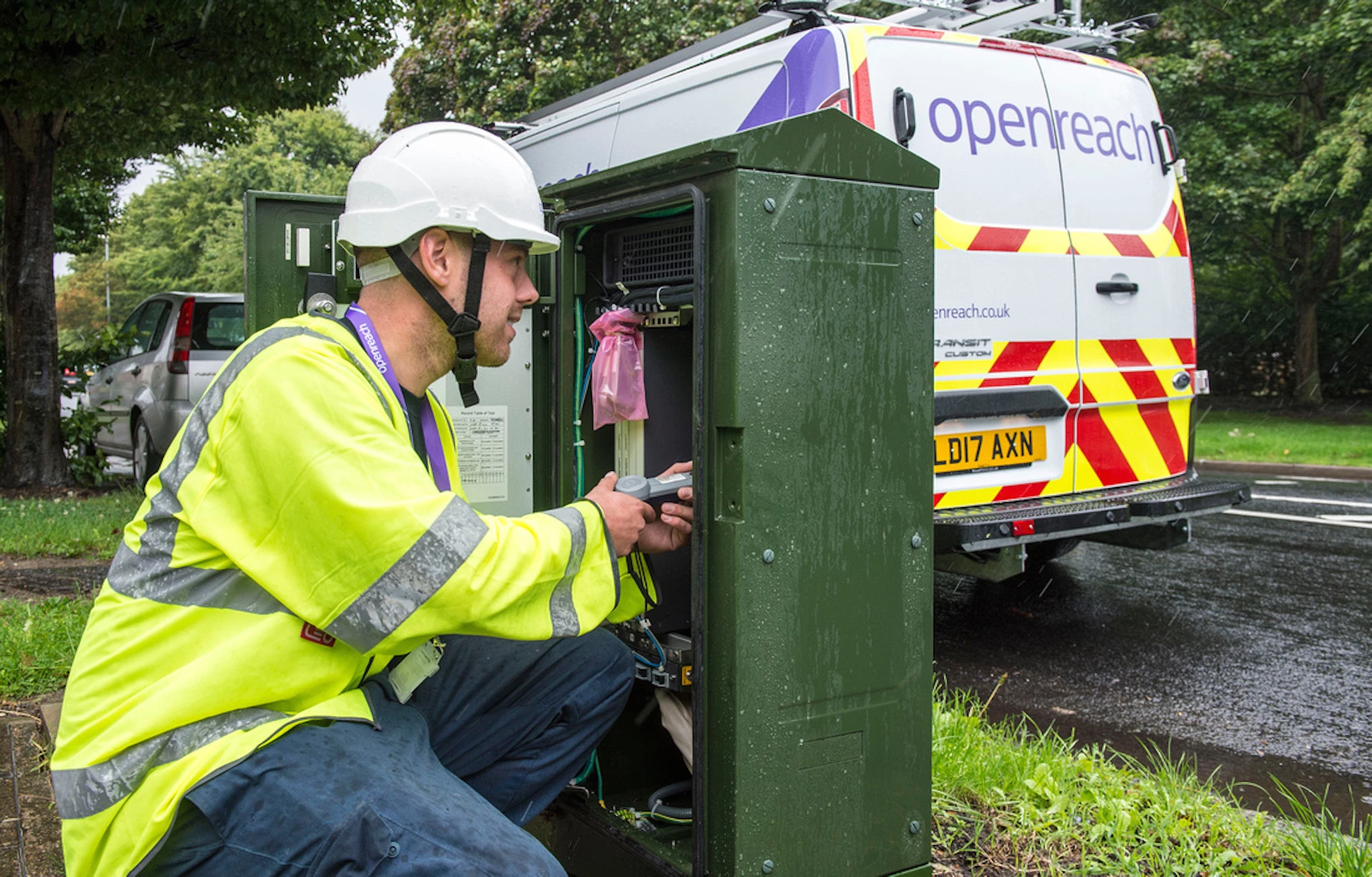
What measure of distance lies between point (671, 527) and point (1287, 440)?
44.6 feet

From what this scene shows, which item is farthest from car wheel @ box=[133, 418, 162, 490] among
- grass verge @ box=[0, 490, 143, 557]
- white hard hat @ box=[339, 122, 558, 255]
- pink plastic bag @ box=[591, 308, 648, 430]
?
white hard hat @ box=[339, 122, 558, 255]

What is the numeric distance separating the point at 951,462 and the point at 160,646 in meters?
3.43

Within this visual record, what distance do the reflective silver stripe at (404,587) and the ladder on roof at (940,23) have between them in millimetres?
3454

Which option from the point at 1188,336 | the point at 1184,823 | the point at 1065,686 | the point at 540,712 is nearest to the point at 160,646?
the point at 540,712

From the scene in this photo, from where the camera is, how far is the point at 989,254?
15.0 ft

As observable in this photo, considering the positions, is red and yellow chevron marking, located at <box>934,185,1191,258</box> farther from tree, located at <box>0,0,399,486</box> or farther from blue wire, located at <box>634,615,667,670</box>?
tree, located at <box>0,0,399,486</box>

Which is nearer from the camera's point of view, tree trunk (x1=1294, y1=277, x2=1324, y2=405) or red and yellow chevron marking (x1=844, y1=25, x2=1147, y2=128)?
red and yellow chevron marking (x1=844, y1=25, x2=1147, y2=128)

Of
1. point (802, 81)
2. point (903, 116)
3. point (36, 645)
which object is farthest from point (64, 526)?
point (903, 116)

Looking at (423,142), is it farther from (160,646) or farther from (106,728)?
(106,728)

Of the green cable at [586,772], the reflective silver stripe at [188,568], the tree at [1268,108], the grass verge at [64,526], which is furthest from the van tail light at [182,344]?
the tree at [1268,108]

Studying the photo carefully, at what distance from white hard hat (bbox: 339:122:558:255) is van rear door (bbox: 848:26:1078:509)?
2.44 metres

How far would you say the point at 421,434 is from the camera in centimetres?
215

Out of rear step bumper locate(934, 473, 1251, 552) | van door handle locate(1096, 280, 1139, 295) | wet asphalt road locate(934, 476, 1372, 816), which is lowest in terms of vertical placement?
wet asphalt road locate(934, 476, 1372, 816)

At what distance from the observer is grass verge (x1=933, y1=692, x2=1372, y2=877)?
2.61 m
